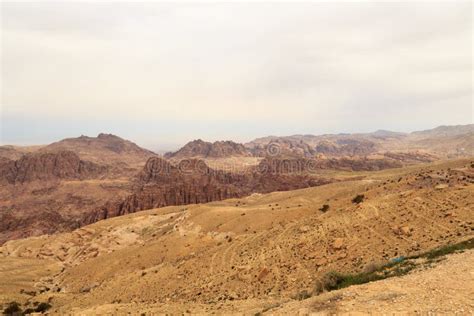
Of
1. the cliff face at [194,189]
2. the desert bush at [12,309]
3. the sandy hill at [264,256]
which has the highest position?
the sandy hill at [264,256]

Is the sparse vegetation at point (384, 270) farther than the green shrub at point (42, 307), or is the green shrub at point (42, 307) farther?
the green shrub at point (42, 307)

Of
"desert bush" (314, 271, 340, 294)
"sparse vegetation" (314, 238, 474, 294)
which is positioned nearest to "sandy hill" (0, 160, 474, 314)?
"desert bush" (314, 271, 340, 294)

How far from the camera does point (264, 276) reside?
21672 mm

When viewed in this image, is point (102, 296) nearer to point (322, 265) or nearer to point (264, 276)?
point (264, 276)

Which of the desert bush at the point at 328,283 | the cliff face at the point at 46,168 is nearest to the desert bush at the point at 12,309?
the desert bush at the point at 328,283

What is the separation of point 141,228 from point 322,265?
42.7 metres

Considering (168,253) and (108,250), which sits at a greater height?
(168,253)

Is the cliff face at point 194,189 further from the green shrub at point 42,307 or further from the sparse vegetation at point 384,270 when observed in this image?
the sparse vegetation at point 384,270

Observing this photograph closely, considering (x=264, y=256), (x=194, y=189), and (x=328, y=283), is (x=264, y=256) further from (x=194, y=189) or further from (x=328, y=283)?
(x=194, y=189)

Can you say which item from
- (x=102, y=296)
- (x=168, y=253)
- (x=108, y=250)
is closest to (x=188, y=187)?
(x=108, y=250)

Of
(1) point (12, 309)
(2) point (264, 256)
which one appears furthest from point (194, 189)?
(2) point (264, 256)

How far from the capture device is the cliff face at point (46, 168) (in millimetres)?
160788

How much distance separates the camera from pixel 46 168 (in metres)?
167

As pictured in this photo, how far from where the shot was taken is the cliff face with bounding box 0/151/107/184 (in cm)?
16079
